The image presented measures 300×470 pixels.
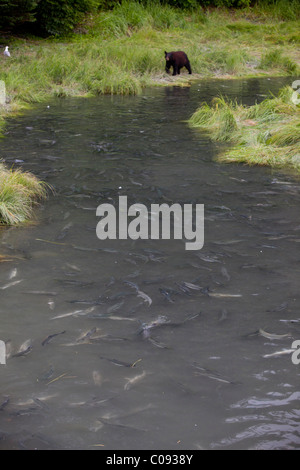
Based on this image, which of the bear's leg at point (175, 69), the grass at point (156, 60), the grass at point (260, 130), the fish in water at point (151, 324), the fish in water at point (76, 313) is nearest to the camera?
the fish in water at point (151, 324)

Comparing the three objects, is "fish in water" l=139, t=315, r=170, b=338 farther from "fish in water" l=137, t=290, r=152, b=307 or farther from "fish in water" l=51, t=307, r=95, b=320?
"fish in water" l=51, t=307, r=95, b=320

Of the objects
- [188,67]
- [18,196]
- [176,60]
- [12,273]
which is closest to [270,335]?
[12,273]

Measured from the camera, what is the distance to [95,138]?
421 inches

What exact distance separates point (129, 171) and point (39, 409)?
18.2ft

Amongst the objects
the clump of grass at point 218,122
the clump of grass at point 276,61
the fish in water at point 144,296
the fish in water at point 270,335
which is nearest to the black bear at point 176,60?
the clump of grass at point 276,61

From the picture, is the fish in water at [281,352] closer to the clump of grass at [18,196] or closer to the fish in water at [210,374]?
the fish in water at [210,374]

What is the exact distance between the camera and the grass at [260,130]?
363 inches

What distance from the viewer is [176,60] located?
58.0 feet

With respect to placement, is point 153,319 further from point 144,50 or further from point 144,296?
point 144,50

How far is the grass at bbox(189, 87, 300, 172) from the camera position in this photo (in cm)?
923

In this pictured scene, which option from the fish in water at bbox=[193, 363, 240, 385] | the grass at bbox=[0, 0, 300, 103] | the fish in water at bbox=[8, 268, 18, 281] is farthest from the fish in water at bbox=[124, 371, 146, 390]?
the grass at bbox=[0, 0, 300, 103]

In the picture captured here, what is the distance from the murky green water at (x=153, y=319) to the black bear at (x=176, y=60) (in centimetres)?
982

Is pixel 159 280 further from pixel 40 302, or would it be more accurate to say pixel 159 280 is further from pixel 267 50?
pixel 267 50

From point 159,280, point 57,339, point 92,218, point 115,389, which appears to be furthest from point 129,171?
point 115,389
